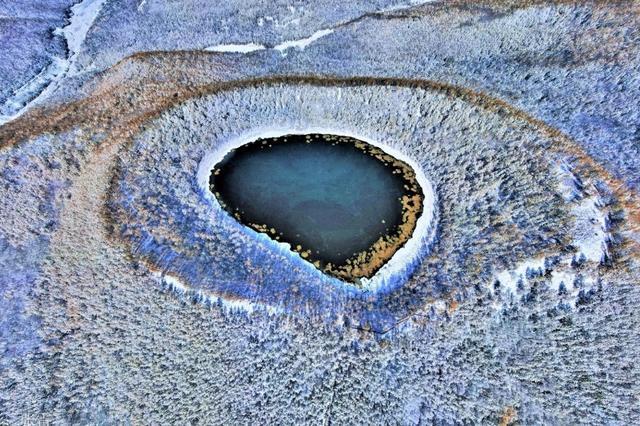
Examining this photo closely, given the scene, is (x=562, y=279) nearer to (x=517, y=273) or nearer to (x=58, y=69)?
(x=517, y=273)

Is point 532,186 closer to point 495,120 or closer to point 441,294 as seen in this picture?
point 495,120

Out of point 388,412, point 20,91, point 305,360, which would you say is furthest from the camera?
point 20,91

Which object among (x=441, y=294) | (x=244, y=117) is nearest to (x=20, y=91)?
(x=244, y=117)

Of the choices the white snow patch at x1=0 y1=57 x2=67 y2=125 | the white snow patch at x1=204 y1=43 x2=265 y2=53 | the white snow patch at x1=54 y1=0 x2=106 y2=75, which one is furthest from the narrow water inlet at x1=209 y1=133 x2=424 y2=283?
the white snow patch at x1=54 y1=0 x2=106 y2=75

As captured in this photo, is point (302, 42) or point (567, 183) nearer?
point (567, 183)

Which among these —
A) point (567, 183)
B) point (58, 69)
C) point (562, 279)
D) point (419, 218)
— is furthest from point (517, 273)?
point (58, 69)

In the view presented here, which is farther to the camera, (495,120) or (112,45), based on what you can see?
(112,45)

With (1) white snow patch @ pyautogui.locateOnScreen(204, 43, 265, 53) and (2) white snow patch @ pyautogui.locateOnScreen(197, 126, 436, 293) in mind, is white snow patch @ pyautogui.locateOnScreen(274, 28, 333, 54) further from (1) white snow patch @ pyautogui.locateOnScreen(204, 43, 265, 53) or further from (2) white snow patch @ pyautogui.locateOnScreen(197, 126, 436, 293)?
(2) white snow patch @ pyautogui.locateOnScreen(197, 126, 436, 293)

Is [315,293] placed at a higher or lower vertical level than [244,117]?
lower
